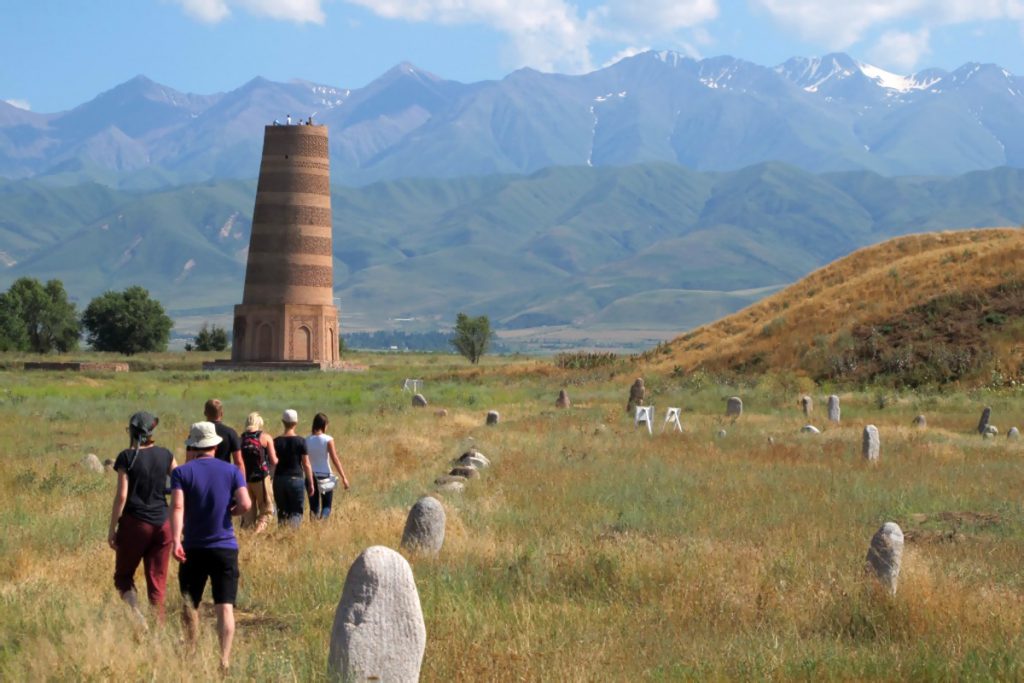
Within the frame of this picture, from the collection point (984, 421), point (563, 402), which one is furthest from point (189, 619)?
point (563, 402)

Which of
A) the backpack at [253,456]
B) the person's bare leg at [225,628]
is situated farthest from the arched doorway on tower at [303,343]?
the person's bare leg at [225,628]

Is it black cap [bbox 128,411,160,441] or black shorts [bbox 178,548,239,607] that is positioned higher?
black cap [bbox 128,411,160,441]

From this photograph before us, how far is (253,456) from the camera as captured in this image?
634 inches

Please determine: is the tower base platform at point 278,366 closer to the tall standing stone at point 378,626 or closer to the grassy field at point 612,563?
the grassy field at point 612,563

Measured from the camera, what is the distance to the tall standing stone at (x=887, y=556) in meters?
12.5

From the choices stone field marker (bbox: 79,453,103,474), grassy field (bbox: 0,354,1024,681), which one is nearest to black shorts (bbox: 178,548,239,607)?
grassy field (bbox: 0,354,1024,681)

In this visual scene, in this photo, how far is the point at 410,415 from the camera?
40.0 meters

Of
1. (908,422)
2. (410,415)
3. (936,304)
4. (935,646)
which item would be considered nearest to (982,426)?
(908,422)

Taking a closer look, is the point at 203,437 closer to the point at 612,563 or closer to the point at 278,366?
the point at 612,563

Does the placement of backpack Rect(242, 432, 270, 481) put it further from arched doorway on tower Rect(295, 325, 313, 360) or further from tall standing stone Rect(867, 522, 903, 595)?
arched doorway on tower Rect(295, 325, 313, 360)

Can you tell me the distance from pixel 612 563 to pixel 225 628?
4603mm

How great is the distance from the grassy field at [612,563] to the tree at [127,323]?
8752cm

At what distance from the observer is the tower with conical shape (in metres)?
82.8

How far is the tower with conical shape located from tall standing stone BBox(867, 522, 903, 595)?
71.2 m
